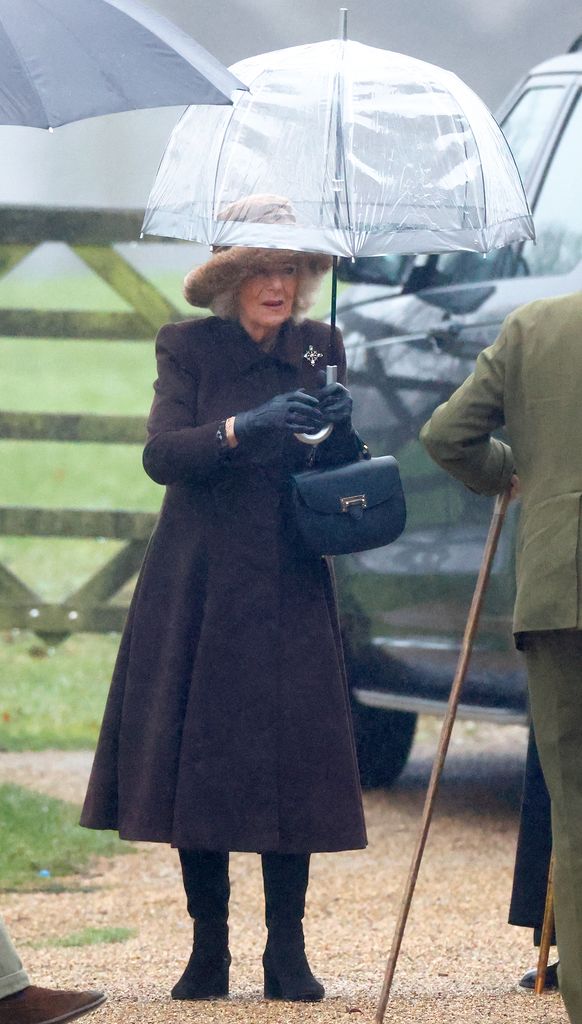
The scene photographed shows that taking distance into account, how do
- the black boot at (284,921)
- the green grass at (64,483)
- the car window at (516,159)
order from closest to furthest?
the black boot at (284,921), the car window at (516,159), the green grass at (64,483)

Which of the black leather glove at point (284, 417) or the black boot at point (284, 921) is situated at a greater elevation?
the black leather glove at point (284, 417)

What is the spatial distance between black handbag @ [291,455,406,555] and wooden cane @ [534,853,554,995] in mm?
828

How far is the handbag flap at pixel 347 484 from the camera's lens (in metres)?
3.76

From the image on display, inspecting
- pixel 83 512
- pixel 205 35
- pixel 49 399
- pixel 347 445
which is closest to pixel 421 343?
pixel 347 445

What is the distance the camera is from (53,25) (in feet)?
11.2

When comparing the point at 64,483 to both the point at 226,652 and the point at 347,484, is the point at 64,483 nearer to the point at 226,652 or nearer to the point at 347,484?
the point at 226,652

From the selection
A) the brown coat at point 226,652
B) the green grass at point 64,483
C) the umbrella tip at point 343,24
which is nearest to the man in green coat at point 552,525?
the brown coat at point 226,652

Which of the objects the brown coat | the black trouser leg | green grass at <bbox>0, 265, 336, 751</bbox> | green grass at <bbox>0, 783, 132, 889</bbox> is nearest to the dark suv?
green grass at <bbox>0, 783, 132, 889</bbox>

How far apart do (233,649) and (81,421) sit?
3597 millimetres

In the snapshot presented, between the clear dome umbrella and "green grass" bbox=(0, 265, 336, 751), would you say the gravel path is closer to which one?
"green grass" bbox=(0, 265, 336, 751)

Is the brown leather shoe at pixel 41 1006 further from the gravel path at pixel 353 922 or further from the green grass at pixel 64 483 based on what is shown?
the green grass at pixel 64 483

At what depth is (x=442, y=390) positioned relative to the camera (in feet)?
18.1

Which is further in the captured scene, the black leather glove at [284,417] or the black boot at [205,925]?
the black boot at [205,925]

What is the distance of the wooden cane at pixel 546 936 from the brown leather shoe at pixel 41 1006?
1.02 m
